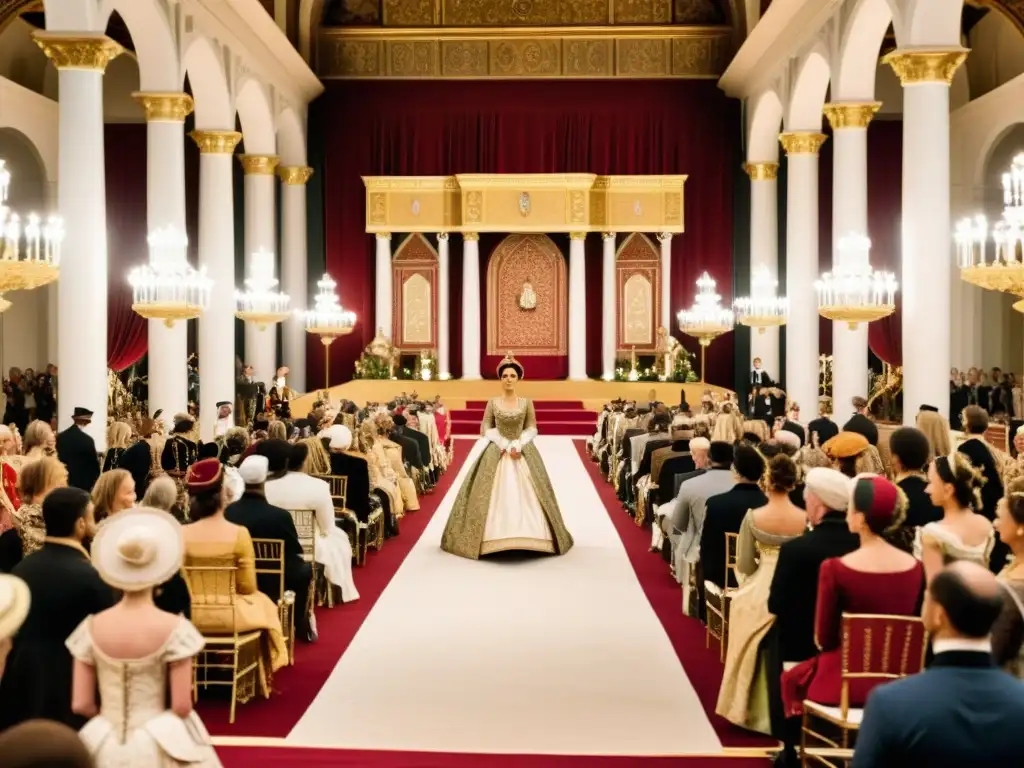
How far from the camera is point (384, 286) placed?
2827 centimetres

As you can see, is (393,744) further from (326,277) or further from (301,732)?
(326,277)

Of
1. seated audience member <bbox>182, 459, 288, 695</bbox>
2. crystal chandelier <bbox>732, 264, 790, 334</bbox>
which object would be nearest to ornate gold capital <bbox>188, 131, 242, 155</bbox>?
crystal chandelier <bbox>732, 264, 790, 334</bbox>

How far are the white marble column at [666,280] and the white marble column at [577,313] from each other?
1827 millimetres

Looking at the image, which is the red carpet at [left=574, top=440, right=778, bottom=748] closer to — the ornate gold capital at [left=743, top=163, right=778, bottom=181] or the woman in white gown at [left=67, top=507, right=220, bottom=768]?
the woman in white gown at [left=67, top=507, right=220, bottom=768]

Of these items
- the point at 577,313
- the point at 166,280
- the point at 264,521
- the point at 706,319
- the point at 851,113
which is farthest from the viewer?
the point at 577,313

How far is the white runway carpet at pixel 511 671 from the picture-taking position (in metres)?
6.10

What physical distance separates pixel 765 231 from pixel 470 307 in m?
6.74

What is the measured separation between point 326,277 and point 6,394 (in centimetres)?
696

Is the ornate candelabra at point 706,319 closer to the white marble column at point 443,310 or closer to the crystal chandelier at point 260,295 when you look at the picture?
the white marble column at point 443,310

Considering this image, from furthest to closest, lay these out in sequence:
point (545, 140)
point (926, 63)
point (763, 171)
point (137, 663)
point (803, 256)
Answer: point (545, 140) < point (763, 171) < point (803, 256) < point (926, 63) < point (137, 663)

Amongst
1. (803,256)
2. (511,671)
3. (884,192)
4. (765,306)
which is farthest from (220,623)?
(884,192)

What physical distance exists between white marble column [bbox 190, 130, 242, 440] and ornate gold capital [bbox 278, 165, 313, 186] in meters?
6.63

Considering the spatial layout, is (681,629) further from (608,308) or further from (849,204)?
(608,308)

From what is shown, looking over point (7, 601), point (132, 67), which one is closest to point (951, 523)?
point (7, 601)
